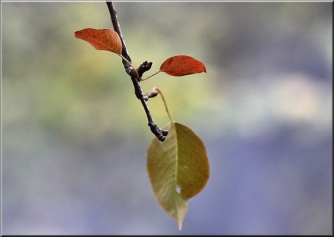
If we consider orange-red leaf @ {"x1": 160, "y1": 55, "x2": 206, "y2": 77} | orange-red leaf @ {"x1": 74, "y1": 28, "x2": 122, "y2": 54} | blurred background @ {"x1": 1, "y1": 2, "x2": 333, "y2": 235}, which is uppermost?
orange-red leaf @ {"x1": 74, "y1": 28, "x2": 122, "y2": 54}

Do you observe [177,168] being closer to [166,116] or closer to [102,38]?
[102,38]

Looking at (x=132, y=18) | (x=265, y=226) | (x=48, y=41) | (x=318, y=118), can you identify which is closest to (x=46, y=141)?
(x=48, y=41)

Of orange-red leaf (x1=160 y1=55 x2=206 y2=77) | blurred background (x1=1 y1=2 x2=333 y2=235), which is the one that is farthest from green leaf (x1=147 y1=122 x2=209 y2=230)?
blurred background (x1=1 y1=2 x2=333 y2=235)

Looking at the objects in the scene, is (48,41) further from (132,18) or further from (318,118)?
(318,118)

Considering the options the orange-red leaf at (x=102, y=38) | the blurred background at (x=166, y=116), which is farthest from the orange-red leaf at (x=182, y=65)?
the blurred background at (x=166, y=116)

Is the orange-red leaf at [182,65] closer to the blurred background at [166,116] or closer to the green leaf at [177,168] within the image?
the green leaf at [177,168]

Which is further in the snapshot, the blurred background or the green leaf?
the blurred background

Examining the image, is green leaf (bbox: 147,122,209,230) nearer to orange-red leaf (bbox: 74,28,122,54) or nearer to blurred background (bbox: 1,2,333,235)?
orange-red leaf (bbox: 74,28,122,54)
